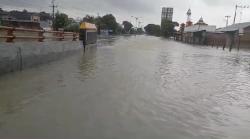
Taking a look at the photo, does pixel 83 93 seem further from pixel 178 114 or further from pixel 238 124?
pixel 238 124

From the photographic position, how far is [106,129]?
19.6 ft

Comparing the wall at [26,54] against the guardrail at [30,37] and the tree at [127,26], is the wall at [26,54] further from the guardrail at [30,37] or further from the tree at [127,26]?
the tree at [127,26]

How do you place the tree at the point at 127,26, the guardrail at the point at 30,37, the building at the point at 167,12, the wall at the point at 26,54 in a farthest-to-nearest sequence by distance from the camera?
the building at the point at 167,12 < the tree at the point at 127,26 < the guardrail at the point at 30,37 < the wall at the point at 26,54

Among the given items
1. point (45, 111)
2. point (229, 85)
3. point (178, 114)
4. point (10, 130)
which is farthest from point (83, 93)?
point (229, 85)

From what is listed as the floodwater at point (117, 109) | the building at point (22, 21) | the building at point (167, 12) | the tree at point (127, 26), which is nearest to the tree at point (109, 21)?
the building at point (22, 21)

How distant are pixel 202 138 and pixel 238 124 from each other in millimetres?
1516

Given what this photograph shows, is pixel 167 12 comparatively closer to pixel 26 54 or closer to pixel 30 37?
pixel 30 37

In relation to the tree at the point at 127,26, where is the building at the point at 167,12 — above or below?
above

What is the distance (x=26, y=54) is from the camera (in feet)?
43.7

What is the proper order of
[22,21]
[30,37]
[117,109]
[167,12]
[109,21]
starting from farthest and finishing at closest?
[167,12] < [109,21] < [22,21] < [30,37] < [117,109]

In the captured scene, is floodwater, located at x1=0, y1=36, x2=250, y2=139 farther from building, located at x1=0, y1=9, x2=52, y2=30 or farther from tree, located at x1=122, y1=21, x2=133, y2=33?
tree, located at x1=122, y1=21, x2=133, y2=33

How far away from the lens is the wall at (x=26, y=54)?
36.6ft

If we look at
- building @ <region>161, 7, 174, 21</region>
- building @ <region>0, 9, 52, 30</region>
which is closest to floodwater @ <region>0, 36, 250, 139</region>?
building @ <region>0, 9, 52, 30</region>

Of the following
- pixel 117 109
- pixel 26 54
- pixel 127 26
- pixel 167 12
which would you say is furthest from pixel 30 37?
pixel 167 12
